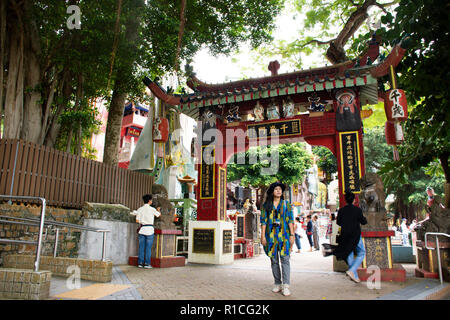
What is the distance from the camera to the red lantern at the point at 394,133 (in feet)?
27.6

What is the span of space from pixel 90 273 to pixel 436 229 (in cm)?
719

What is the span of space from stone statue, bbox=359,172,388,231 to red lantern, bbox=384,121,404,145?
5.23ft

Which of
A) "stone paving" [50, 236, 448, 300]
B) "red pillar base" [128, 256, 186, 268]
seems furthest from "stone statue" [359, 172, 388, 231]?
"red pillar base" [128, 256, 186, 268]

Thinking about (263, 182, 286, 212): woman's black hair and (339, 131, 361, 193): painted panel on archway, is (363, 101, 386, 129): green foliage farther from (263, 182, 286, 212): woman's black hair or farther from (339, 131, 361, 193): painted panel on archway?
(263, 182, 286, 212): woman's black hair

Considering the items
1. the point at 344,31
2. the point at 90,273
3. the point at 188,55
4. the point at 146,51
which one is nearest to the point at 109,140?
the point at 146,51

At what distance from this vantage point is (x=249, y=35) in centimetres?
1298

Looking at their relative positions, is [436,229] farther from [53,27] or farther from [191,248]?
[53,27]

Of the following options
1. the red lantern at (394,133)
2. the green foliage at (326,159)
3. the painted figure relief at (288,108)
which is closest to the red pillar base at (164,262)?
the painted figure relief at (288,108)

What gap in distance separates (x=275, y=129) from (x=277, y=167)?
12.6 metres

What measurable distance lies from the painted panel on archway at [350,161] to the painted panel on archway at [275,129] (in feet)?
4.49

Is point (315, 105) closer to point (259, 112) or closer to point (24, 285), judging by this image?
point (259, 112)

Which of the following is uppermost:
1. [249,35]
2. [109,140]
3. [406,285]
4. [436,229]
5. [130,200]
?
[249,35]

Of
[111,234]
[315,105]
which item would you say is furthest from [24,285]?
[315,105]

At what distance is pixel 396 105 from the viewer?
8.12m
